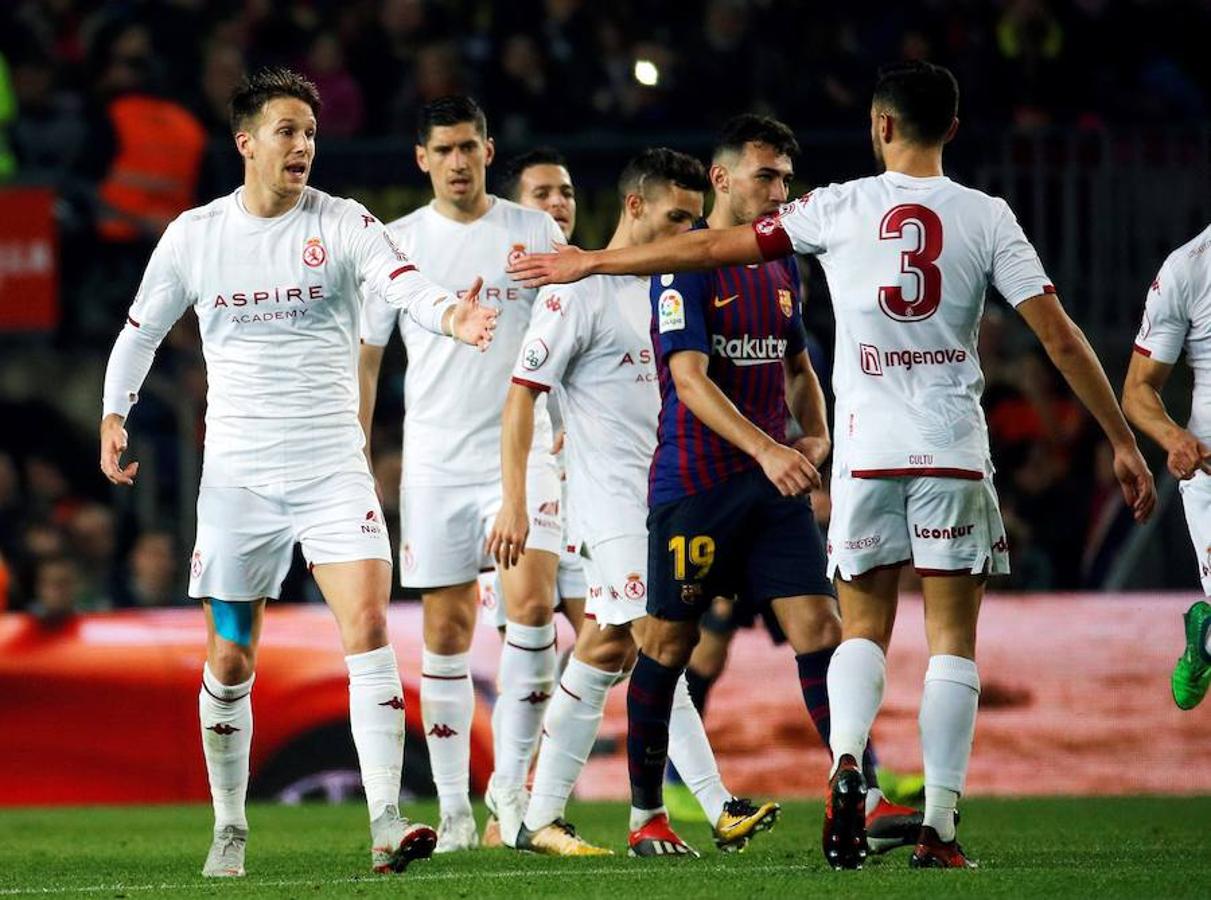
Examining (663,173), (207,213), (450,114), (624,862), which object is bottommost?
(624,862)

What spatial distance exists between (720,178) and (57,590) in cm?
523

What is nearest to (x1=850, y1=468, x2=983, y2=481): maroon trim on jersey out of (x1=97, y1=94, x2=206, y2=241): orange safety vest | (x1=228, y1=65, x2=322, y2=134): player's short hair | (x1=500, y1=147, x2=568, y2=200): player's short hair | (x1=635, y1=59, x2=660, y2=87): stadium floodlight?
(x1=228, y1=65, x2=322, y2=134): player's short hair

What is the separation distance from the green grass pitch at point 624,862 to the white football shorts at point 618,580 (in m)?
0.83

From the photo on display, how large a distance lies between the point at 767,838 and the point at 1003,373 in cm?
537

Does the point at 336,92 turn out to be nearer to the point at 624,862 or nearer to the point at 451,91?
the point at 451,91

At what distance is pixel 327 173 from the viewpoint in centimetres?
1301

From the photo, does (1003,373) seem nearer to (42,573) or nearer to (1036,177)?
(1036,177)

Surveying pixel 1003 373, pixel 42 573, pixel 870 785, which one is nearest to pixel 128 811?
pixel 42 573

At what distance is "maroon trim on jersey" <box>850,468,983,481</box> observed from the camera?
6.35 meters

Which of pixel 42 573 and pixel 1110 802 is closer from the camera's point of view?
pixel 1110 802

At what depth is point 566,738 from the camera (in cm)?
762

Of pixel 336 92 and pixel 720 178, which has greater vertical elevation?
pixel 336 92

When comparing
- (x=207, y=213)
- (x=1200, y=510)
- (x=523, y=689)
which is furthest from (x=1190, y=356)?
(x=207, y=213)

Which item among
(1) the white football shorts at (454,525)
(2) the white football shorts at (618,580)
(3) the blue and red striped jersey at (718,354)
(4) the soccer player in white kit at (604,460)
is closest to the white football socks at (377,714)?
(4) the soccer player in white kit at (604,460)
